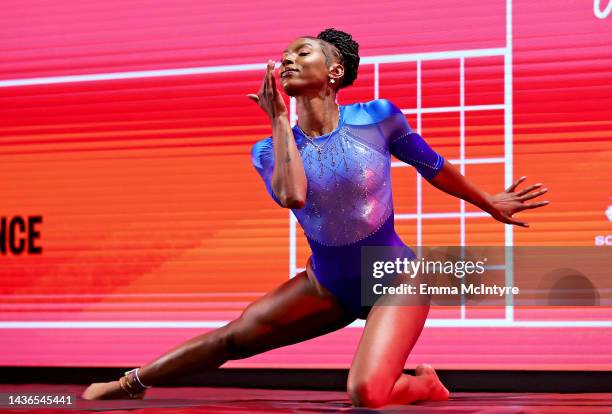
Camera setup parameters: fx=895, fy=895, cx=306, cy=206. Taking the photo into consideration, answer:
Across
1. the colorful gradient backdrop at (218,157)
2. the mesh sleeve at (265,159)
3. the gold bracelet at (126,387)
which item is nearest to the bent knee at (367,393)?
the mesh sleeve at (265,159)

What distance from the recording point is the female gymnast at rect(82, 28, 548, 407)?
299cm

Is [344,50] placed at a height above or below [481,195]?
above

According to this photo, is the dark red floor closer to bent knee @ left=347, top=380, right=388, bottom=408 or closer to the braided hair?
bent knee @ left=347, top=380, right=388, bottom=408

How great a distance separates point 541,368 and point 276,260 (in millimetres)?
1357

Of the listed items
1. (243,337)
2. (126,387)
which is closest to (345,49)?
(243,337)

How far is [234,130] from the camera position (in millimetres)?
4535

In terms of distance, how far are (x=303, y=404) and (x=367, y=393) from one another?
2.02ft

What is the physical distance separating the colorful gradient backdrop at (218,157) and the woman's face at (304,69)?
131 centimetres

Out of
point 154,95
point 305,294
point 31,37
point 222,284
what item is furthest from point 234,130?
point 305,294

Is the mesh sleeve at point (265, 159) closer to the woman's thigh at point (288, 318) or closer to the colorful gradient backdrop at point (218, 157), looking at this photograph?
the woman's thigh at point (288, 318)

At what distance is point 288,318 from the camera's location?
3.12 meters

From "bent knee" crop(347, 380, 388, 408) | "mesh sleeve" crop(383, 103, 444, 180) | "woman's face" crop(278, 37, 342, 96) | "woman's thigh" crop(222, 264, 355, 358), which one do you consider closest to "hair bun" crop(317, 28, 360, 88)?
"woman's face" crop(278, 37, 342, 96)

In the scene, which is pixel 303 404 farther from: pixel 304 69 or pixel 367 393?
pixel 304 69

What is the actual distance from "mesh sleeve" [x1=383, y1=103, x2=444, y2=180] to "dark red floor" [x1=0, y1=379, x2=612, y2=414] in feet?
2.77
